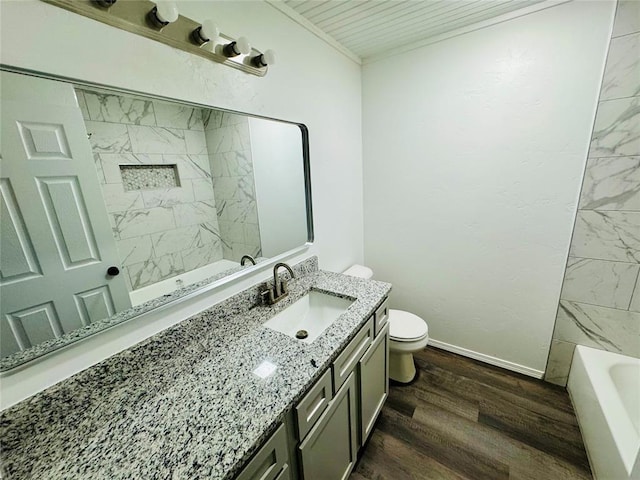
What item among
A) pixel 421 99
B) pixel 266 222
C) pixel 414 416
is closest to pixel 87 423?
pixel 266 222

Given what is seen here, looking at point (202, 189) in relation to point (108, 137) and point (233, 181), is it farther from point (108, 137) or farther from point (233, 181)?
point (108, 137)

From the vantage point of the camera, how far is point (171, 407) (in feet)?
2.76

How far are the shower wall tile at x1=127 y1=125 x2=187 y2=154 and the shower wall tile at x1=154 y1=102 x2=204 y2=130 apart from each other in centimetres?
2

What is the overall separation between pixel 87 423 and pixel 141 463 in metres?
0.26

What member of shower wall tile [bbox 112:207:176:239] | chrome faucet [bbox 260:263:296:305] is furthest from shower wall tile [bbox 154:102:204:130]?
chrome faucet [bbox 260:263:296:305]

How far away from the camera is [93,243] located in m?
0.86

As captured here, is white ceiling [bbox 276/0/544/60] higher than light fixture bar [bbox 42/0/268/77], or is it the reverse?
white ceiling [bbox 276/0/544/60]

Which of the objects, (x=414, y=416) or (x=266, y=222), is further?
(x=414, y=416)

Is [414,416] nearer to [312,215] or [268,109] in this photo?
[312,215]

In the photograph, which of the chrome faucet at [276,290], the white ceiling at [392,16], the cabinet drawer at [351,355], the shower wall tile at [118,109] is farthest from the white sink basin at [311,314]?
the white ceiling at [392,16]

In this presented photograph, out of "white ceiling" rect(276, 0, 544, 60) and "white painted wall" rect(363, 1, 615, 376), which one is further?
"white painted wall" rect(363, 1, 615, 376)

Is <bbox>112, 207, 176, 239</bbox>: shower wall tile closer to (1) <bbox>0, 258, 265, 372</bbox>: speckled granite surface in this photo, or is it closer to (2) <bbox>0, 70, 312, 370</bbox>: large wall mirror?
(2) <bbox>0, 70, 312, 370</bbox>: large wall mirror

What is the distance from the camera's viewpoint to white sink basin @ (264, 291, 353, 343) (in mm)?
1416

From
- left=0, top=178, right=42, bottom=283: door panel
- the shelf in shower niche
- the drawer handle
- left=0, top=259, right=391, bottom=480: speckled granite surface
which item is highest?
the shelf in shower niche
